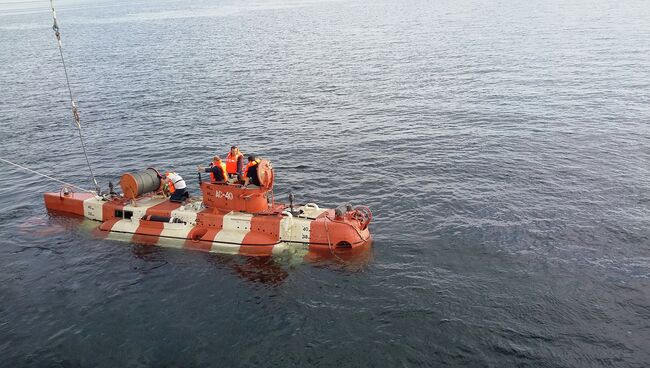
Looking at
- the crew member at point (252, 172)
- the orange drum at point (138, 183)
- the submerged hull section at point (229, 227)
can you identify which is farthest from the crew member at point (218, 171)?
the orange drum at point (138, 183)

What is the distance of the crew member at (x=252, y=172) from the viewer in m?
20.5

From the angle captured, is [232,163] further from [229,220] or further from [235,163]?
[229,220]

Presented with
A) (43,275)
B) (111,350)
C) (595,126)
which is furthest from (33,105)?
(595,126)

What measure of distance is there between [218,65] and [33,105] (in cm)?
2297

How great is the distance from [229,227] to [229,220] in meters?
0.30

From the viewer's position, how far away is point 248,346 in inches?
586

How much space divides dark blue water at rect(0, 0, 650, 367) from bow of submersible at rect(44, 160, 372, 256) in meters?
0.88

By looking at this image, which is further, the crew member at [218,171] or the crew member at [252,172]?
the crew member at [218,171]

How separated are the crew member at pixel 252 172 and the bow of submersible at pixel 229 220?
0.24 metres

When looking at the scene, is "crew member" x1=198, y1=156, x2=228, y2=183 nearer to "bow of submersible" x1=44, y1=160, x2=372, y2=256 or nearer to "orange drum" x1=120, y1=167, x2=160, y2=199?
"bow of submersible" x1=44, y1=160, x2=372, y2=256

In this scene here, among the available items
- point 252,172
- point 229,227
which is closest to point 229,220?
point 229,227

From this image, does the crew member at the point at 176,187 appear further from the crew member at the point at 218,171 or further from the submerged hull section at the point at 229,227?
the crew member at the point at 218,171

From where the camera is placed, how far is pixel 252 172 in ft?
68.0

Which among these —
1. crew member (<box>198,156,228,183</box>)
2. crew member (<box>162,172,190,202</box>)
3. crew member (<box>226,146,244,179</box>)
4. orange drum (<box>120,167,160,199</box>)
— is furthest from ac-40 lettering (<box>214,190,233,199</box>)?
orange drum (<box>120,167,160,199</box>)
